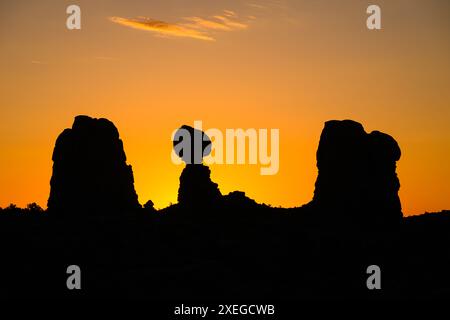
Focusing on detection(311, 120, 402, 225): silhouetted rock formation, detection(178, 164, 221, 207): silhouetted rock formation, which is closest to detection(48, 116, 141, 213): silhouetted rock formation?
detection(178, 164, 221, 207): silhouetted rock formation

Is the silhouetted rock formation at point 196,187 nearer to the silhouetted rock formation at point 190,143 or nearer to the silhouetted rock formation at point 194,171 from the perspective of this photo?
the silhouetted rock formation at point 194,171

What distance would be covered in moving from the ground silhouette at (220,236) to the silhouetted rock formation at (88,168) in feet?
0.35

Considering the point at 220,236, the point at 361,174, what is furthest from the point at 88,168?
the point at 361,174

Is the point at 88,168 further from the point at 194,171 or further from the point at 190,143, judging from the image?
the point at 194,171

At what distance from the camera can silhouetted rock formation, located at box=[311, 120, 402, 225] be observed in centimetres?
10081

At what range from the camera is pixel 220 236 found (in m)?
96.4

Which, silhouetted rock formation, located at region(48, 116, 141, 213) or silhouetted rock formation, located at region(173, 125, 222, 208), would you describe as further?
silhouetted rock formation, located at region(173, 125, 222, 208)

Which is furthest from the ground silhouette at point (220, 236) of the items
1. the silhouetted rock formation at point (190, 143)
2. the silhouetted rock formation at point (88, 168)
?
the silhouetted rock formation at point (190, 143)

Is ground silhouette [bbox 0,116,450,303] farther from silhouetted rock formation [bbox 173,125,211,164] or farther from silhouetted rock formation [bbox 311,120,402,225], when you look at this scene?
silhouetted rock formation [bbox 173,125,211,164]

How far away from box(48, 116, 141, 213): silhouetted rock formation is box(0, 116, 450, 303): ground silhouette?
107mm

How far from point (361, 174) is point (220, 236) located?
673 inches

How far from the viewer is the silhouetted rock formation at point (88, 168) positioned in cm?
9925

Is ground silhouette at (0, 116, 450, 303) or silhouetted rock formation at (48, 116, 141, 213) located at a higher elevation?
silhouetted rock formation at (48, 116, 141, 213)
